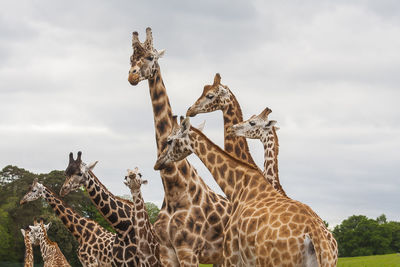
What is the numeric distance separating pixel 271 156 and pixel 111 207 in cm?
430

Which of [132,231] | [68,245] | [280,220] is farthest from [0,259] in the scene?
[280,220]

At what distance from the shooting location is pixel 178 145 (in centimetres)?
1013

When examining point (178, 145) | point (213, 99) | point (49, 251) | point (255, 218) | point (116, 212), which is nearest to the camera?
point (255, 218)

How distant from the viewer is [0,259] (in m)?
41.7

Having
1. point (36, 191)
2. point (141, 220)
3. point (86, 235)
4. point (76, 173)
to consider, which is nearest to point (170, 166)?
point (141, 220)

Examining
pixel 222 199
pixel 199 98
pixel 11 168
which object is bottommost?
pixel 222 199

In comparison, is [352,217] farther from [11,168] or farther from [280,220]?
[280,220]

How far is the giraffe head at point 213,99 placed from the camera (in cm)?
1147

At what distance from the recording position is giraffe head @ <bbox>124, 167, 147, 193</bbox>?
470 inches

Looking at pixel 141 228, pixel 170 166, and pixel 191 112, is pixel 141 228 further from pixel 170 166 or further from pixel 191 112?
pixel 191 112

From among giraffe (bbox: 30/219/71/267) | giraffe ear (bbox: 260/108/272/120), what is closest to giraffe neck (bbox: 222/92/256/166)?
giraffe ear (bbox: 260/108/272/120)

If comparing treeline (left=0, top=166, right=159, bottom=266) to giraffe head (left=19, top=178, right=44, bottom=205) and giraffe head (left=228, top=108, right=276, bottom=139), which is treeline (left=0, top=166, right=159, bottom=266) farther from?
giraffe head (left=228, top=108, right=276, bottom=139)

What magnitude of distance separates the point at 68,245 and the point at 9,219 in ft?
18.9

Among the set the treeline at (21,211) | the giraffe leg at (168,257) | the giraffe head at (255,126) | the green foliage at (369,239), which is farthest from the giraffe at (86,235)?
the green foliage at (369,239)
